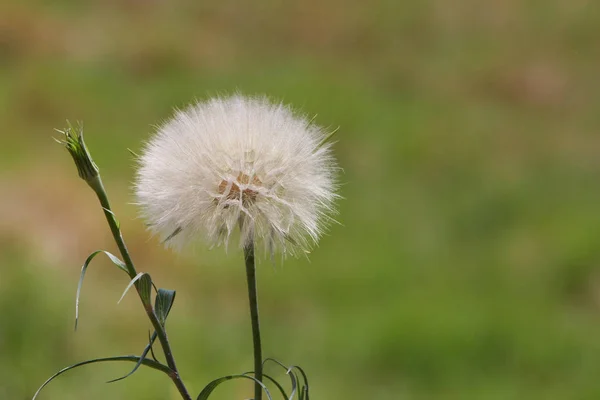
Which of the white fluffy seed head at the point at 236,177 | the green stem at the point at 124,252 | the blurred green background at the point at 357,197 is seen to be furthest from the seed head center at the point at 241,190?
the blurred green background at the point at 357,197

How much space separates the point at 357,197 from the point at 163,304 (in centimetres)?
294

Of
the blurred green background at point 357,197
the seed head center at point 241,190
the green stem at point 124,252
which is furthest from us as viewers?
the blurred green background at point 357,197

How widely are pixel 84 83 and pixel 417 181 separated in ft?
5.43

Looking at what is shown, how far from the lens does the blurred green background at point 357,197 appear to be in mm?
2562

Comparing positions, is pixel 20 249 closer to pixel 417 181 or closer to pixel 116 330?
pixel 116 330

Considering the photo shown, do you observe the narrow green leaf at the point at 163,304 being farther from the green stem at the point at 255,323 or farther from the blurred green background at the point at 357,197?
the blurred green background at the point at 357,197

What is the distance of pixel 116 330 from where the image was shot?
8.60 ft

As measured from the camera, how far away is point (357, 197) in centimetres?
337

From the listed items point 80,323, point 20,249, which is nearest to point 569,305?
point 80,323

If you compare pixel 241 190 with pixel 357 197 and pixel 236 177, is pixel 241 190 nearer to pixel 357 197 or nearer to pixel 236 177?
pixel 236 177

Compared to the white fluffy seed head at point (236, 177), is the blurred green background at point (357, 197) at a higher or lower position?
higher

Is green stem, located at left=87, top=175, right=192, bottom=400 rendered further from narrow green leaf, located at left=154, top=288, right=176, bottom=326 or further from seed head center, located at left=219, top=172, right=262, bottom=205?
seed head center, located at left=219, top=172, right=262, bottom=205

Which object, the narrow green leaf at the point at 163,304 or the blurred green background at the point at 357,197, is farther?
the blurred green background at the point at 357,197

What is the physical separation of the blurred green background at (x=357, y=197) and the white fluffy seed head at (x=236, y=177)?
107 centimetres
